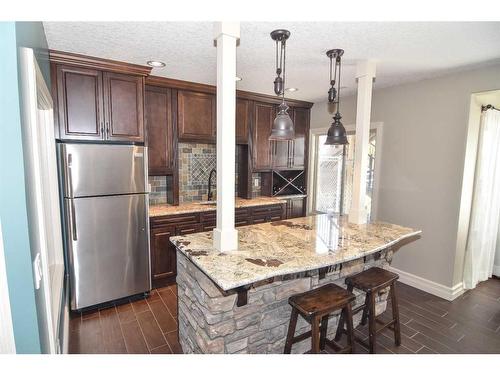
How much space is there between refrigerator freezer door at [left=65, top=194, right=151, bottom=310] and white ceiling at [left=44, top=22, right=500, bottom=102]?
140cm

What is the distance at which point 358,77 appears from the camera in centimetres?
265

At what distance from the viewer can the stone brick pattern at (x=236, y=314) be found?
160 cm

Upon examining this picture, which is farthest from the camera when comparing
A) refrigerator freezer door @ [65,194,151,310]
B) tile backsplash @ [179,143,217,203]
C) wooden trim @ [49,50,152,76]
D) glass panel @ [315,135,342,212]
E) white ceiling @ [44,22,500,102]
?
glass panel @ [315,135,342,212]

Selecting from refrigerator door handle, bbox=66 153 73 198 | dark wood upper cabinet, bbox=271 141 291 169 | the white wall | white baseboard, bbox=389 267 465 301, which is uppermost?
dark wood upper cabinet, bbox=271 141 291 169

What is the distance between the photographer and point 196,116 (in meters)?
3.54

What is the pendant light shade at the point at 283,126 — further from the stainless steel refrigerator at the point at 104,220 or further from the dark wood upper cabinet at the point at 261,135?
the dark wood upper cabinet at the point at 261,135

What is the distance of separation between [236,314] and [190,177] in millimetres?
2545

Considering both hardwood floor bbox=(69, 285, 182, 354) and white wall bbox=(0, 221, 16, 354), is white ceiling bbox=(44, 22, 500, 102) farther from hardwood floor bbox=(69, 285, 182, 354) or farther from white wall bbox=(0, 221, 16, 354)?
hardwood floor bbox=(69, 285, 182, 354)

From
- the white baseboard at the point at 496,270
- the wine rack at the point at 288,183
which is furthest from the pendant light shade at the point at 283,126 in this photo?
the white baseboard at the point at 496,270

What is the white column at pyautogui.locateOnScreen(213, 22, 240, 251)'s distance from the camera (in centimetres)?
173

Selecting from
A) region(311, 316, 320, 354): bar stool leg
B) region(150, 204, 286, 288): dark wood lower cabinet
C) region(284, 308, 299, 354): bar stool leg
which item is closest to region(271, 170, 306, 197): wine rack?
region(150, 204, 286, 288): dark wood lower cabinet

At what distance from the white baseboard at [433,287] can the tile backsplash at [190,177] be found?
2.92 metres
